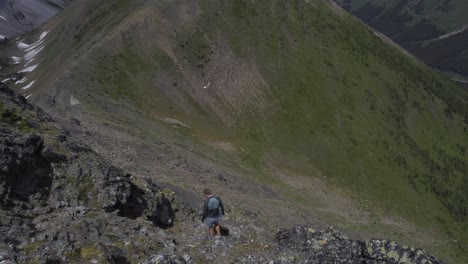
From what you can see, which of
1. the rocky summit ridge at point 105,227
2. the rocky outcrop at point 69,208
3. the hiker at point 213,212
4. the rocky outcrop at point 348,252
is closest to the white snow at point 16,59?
the rocky summit ridge at point 105,227

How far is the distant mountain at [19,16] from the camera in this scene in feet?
556

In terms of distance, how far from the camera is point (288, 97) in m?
72.9

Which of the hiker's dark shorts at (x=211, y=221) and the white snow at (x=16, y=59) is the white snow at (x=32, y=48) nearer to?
the white snow at (x=16, y=59)

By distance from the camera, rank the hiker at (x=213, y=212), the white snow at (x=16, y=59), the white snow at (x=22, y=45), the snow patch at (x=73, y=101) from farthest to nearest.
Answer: the white snow at (x=22, y=45) → the white snow at (x=16, y=59) → the snow patch at (x=73, y=101) → the hiker at (x=213, y=212)

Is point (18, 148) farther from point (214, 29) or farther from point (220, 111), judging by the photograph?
point (214, 29)

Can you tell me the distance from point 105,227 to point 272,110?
5292 cm

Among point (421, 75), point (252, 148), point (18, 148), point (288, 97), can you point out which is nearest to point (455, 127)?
point (421, 75)

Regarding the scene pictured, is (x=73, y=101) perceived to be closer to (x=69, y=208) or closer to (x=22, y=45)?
(x=69, y=208)

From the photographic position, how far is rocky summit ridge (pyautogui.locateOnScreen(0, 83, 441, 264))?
16984mm

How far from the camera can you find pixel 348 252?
1802 cm

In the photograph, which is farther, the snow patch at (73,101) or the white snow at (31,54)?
the white snow at (31,54)

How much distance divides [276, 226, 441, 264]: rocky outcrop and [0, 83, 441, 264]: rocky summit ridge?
1.4 inches

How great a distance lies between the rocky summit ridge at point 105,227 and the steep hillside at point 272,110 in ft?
49.2

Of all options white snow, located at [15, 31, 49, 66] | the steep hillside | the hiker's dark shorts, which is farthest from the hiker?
white snow, located at [15, 31, 49, 66]
